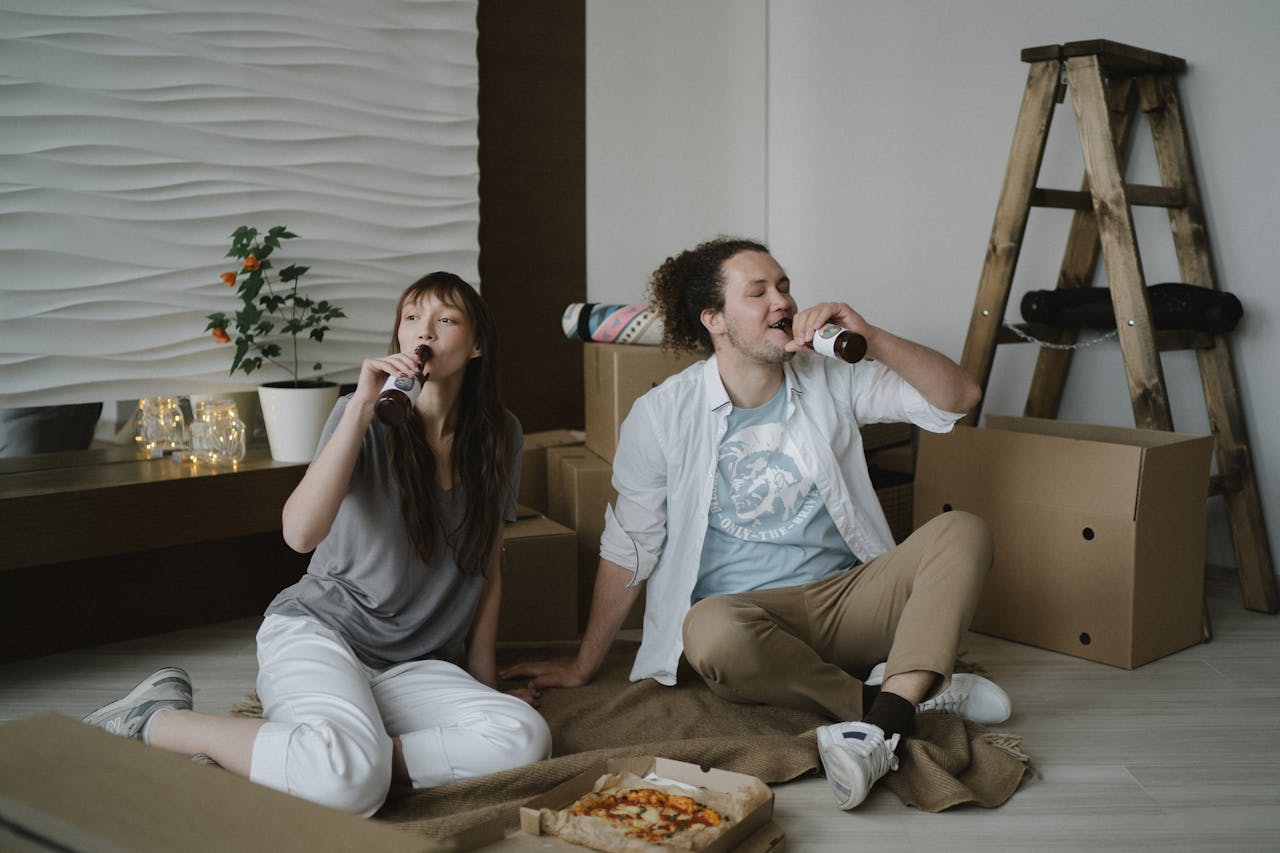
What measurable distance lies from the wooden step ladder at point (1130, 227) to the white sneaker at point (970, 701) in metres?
0.96

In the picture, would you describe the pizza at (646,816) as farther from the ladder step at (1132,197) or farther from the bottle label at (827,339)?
the ladder step at (1132,197)

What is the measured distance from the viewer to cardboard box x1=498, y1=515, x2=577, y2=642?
2.62 meters

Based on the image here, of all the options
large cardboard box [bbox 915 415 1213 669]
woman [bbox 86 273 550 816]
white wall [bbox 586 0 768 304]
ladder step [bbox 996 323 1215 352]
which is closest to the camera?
woman [bbox 86 273 550 816]

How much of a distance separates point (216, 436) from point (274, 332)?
12.6 inches

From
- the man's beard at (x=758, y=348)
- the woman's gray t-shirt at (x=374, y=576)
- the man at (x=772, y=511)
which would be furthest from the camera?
the man's beard at (x=758, y=348)

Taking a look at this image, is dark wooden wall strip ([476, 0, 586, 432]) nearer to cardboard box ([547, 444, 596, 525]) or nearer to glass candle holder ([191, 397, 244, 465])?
cardboard box ([547, 444, 596, 525])

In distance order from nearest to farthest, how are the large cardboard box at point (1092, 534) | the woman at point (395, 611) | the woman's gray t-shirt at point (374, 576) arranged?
1. the woman at point (395, 611)
2. the woman's gray t-shirt at point (374, 576)
3. the large cardboard box at point (1092, 534)

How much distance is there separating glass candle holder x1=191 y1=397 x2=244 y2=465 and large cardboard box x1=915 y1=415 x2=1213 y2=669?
181cm

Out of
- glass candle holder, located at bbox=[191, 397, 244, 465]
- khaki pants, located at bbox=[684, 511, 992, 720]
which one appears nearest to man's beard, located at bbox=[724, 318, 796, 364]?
khaki pants, located at bbox=[684, 511, 992, 720]

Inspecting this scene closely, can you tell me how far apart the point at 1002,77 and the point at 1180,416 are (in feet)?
3.85

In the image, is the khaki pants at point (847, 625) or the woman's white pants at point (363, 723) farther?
the khaki pants at point (847, 625)

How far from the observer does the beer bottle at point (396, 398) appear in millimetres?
1732

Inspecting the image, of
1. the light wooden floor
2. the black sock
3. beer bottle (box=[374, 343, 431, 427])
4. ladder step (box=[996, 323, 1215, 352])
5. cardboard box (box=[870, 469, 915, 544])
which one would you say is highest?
ladder step (box=[996, 323, 1215, 352])

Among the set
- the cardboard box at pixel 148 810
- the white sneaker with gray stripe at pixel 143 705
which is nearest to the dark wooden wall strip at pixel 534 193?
the white sneaker with gray stripe at pixel 143 705
